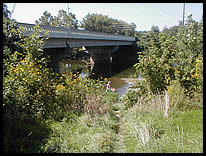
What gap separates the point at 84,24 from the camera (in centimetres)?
7912

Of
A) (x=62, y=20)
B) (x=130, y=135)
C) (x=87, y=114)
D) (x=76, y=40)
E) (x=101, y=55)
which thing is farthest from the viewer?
(x=62, y=20)

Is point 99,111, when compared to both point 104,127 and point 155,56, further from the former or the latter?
point 155,56

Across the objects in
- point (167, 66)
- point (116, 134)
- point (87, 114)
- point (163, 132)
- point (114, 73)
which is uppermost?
point (167, 66)

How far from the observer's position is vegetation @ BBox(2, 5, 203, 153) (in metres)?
3.78

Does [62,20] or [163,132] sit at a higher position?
[62,20]

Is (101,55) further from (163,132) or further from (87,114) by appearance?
(163,132)

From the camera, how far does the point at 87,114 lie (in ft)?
17.9

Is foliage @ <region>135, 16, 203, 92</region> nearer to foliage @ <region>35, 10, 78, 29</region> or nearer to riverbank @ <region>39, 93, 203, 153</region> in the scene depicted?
riverbank @ <region>39, 93, 203, 153</region>

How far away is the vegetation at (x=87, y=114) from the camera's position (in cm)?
378

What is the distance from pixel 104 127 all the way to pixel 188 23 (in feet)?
24.3

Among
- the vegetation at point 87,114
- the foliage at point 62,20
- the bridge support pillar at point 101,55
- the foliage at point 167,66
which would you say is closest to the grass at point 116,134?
the vegetation at point 87,114

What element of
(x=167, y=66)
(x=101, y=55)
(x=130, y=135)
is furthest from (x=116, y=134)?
(x=101, y=55)

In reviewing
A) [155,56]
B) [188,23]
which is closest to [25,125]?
[155,56]

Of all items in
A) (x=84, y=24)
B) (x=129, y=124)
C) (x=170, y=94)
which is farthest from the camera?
(x=84, y=24)
